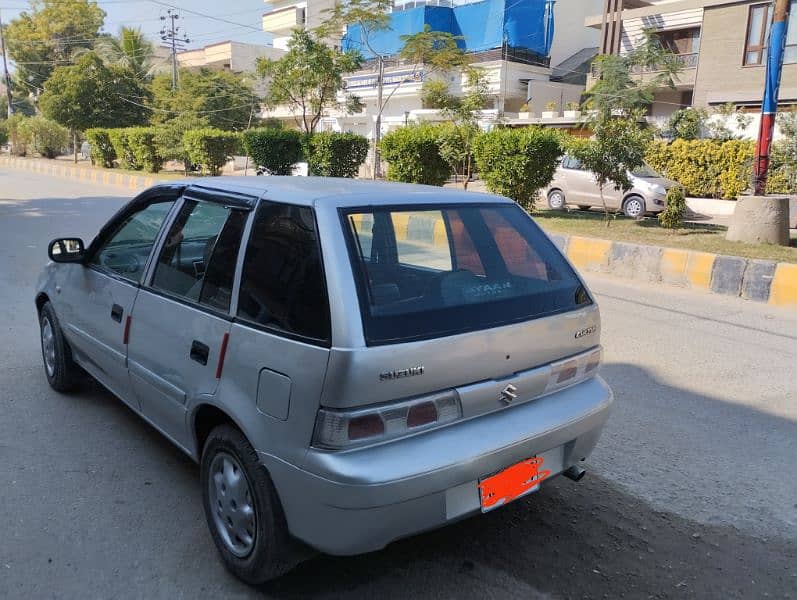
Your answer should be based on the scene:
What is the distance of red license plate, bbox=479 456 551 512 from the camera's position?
2.49m

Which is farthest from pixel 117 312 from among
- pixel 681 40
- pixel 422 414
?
pixel 681 40

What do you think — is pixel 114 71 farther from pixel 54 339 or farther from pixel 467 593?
pixel 467 593

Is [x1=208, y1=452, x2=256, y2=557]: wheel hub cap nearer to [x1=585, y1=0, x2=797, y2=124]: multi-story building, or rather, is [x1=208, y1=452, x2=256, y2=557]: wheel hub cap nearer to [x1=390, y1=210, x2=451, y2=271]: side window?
[x1=390, y1=210, x2=451, y2=271]: side window

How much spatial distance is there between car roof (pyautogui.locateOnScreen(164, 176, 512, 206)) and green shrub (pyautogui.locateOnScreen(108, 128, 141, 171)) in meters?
27.1

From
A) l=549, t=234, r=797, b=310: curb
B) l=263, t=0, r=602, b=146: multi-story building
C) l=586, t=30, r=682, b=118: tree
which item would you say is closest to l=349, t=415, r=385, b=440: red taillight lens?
l=549, t=234, r=797, b=310: curb

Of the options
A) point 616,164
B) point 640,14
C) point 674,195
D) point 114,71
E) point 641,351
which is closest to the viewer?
point 641,351

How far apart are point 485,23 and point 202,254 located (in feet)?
126

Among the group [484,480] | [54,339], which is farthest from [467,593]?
[54,339]

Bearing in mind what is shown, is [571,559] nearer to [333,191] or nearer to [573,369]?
[573,369]

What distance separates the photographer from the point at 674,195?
10789 millimetres

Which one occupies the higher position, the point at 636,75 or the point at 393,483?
the point at 636,75

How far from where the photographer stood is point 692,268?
28.0 feet

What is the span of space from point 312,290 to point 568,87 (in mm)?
39715

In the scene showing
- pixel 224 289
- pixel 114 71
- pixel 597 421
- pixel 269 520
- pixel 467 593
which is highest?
pixel 114 71
